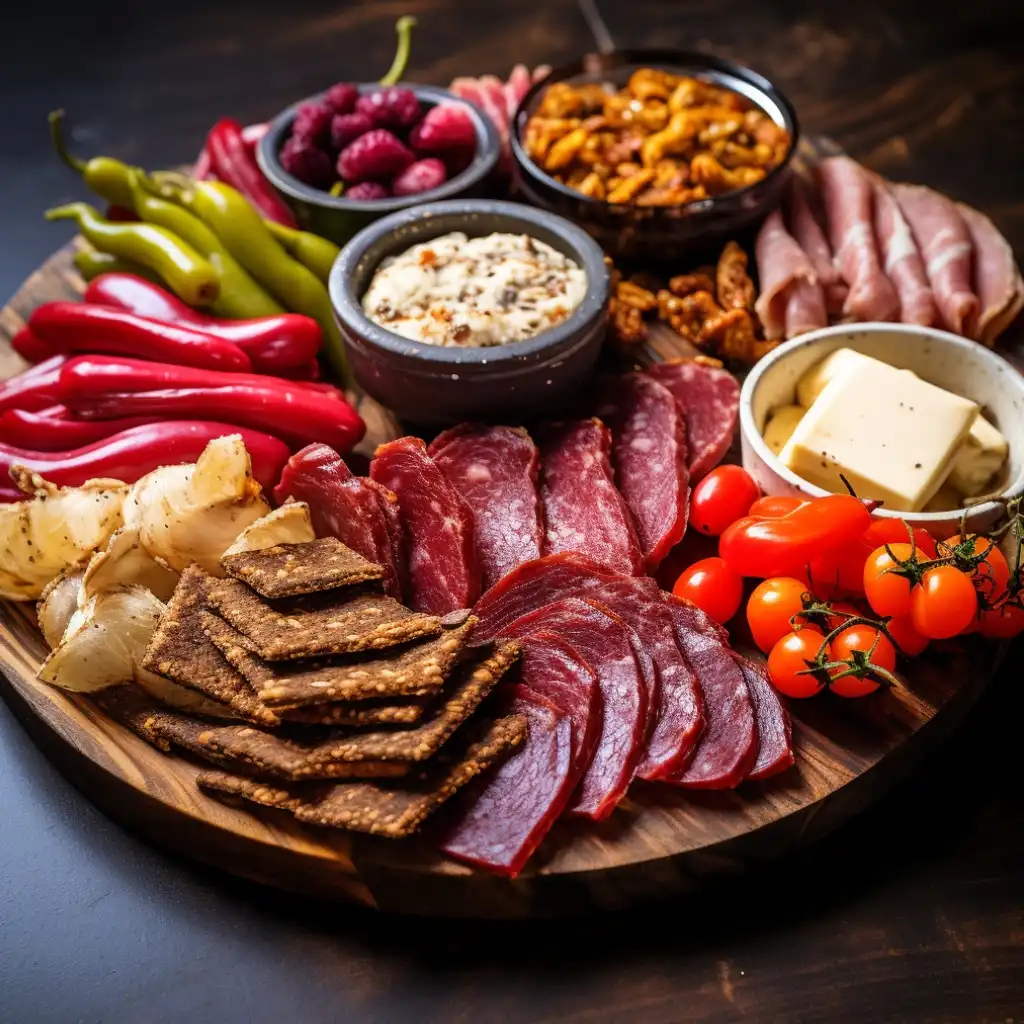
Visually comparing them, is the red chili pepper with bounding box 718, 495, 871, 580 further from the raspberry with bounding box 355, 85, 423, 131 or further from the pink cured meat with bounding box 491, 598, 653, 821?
the raspberry with bounding box 355, 85, 423, 131

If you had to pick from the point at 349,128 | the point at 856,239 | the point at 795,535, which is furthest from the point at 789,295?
the point at 349,128

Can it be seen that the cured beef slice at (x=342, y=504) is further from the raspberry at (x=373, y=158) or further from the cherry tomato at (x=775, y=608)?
the raspberry at (x=373, y=158)

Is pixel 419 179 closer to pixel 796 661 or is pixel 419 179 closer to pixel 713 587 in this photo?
pixel 713 587

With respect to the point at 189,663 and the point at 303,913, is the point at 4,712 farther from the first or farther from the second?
the point at 303,913

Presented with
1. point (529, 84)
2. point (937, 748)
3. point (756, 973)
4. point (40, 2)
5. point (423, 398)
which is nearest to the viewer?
point (756, 973)

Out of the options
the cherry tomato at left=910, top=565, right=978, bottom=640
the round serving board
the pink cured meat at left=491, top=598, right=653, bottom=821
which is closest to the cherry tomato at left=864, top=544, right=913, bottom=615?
the cherry tomato at left=910, top=565, right=978, bottom=640

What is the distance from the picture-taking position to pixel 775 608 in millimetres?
1984

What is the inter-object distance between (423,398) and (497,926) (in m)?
1.11

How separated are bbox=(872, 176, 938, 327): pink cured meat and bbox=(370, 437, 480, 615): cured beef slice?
1.28 m

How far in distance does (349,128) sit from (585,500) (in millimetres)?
1349

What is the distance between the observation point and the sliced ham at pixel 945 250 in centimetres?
272

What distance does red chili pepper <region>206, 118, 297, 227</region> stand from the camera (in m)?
3.10

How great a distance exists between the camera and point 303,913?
1872mm

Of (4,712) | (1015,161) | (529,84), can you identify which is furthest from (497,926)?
(1015,161)
